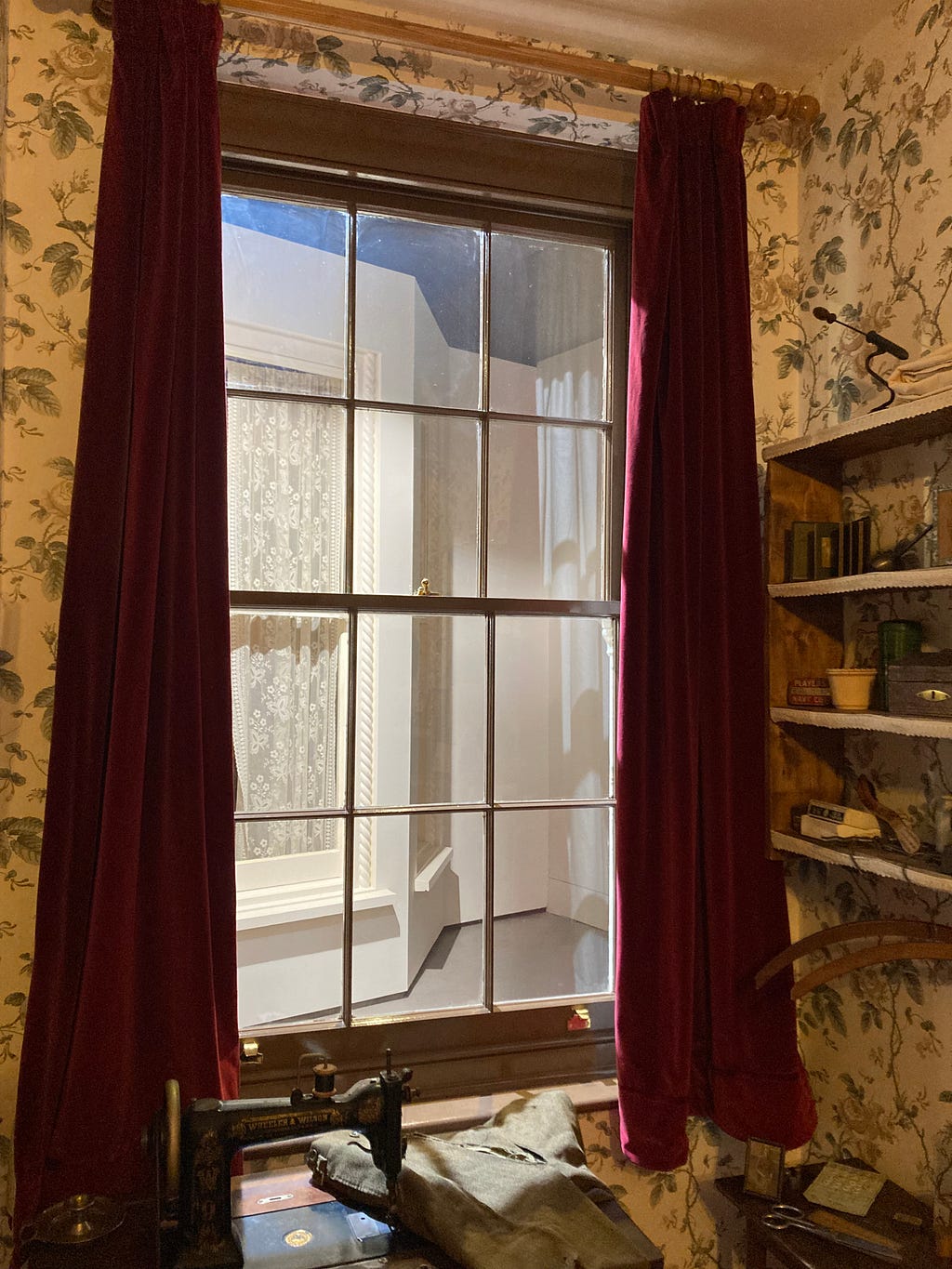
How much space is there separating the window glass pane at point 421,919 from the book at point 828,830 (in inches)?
26.5

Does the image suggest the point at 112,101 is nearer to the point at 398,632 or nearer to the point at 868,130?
the point at 398,632

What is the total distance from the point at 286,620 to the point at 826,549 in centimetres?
111

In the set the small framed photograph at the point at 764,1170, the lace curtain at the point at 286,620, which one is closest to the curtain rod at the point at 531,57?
the lace curtain at the point at 286,620

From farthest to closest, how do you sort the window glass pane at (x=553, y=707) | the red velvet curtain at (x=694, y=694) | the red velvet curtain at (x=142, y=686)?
the window glass pane at (x=553, y=707) → the red velvet curtain at (x=694, y=694) → the red velvet curtain at (x=142, y=686)

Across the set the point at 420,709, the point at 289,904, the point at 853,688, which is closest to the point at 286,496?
the point at 420,709

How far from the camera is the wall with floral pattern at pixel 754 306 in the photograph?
1.74 metres

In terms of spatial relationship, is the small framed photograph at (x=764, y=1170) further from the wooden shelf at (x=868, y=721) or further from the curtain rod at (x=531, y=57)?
the curtain rod at (x=531, y=57)

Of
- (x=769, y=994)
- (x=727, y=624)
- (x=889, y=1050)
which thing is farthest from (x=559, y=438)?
(x=889, y=1050)

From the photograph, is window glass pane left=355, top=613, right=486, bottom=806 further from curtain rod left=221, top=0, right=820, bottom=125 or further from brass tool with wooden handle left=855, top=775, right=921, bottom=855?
curtain rod left=221, top=0, right=820, bottom=125

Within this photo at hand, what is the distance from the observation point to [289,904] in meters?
2.00

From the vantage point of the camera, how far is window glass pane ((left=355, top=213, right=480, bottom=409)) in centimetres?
208

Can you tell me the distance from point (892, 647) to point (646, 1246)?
3.65ft

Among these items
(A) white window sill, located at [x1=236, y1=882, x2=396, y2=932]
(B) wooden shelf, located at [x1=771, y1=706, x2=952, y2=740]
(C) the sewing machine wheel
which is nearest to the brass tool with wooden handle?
(B) wooden shelf, located at [x1=771, y1=706, x2=952, y2=740]

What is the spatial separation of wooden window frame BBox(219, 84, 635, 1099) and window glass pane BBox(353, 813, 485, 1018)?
0.20 ft
